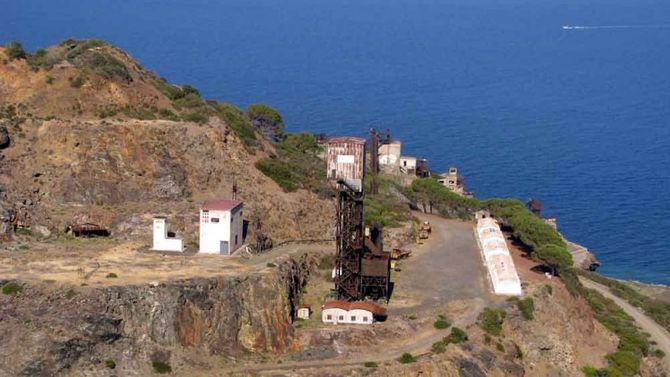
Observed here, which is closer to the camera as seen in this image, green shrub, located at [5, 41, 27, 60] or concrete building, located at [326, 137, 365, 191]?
green shrub, located at [5, 41, 27, 60]

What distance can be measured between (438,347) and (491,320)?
5.82 meters

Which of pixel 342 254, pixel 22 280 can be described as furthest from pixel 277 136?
pixel 22 280

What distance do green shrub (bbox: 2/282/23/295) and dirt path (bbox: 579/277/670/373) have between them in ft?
146

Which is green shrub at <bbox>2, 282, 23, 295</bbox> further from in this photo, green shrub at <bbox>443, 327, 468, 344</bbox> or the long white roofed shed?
the long white roofed shed

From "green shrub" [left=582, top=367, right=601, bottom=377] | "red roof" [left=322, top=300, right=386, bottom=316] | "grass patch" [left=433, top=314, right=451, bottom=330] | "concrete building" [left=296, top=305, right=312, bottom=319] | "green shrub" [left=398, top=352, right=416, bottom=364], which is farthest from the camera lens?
"green shrub" [left=582, top=367, right=601, bottom=377]

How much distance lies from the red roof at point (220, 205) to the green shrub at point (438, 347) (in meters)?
16.4

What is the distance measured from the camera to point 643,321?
82.0m

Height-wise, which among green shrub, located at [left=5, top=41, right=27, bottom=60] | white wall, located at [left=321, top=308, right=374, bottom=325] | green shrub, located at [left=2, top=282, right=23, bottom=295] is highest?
green shrub, located at [left=5, top=41, right=27, bottom=60]

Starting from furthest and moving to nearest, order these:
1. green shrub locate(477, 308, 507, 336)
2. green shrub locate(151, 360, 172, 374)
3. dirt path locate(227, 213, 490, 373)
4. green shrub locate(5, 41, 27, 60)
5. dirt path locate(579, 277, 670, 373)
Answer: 1. green shrub locate(5, 41, 27, 60)
2. dirt path locate(579, 277, 670, 373)
3. green shrub locate(477, 308, 507, 336)
4. dirt path locate(227, 213, 490, 373)
5. green shrub locate(151, 360, 172, 374)

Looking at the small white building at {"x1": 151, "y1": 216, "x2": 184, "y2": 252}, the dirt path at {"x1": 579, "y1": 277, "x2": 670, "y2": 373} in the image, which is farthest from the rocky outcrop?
the dirt path at {"x1": 579, "y1": 277, "x2": 670, "y2": 373}

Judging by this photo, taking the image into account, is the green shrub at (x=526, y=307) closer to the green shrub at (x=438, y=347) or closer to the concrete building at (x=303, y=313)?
the green shrub at (x=438, y=347)

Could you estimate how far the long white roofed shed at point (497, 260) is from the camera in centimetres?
6906

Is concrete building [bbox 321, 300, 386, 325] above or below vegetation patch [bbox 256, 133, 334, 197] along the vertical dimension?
below

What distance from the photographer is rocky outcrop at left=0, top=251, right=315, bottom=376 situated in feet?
176
